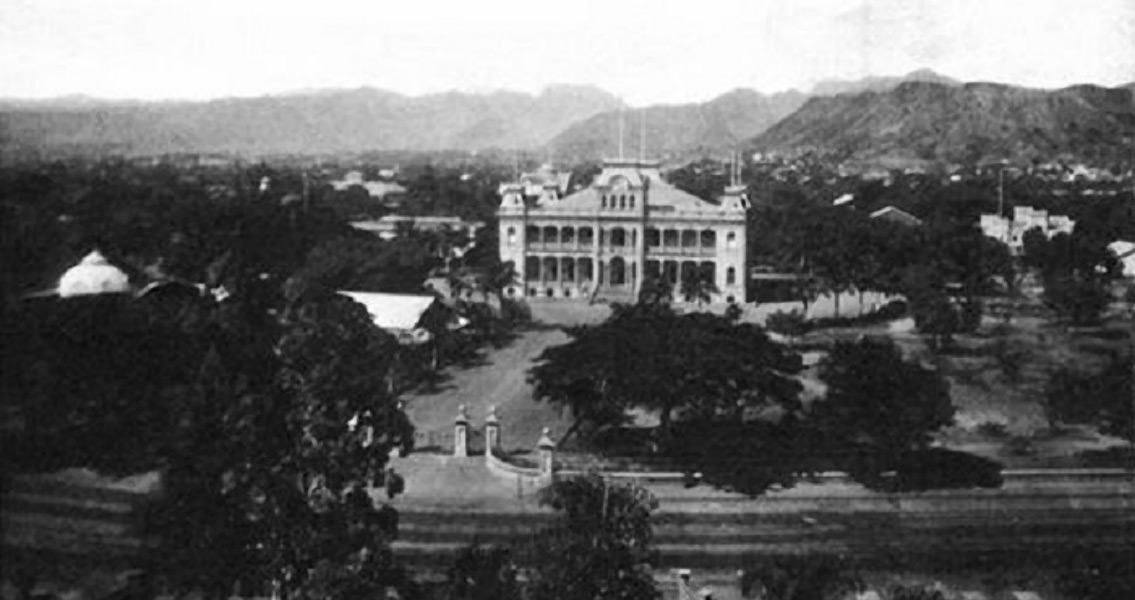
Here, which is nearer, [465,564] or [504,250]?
[465,564]

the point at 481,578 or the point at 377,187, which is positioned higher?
the point at 377,187

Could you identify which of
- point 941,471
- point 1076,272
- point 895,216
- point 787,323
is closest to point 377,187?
point 787,323

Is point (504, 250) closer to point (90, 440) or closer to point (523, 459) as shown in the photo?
point (523, 459)

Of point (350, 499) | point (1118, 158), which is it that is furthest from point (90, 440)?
point (1118, 158)

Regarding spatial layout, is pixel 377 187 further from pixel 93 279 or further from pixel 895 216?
pixel 895 216

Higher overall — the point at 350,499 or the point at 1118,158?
the point at 1118,158

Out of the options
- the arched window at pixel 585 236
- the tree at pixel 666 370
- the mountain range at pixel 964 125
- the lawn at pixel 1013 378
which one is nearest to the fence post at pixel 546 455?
the tree at pixel 666 370

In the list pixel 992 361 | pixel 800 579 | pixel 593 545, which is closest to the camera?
pixel 593 545
